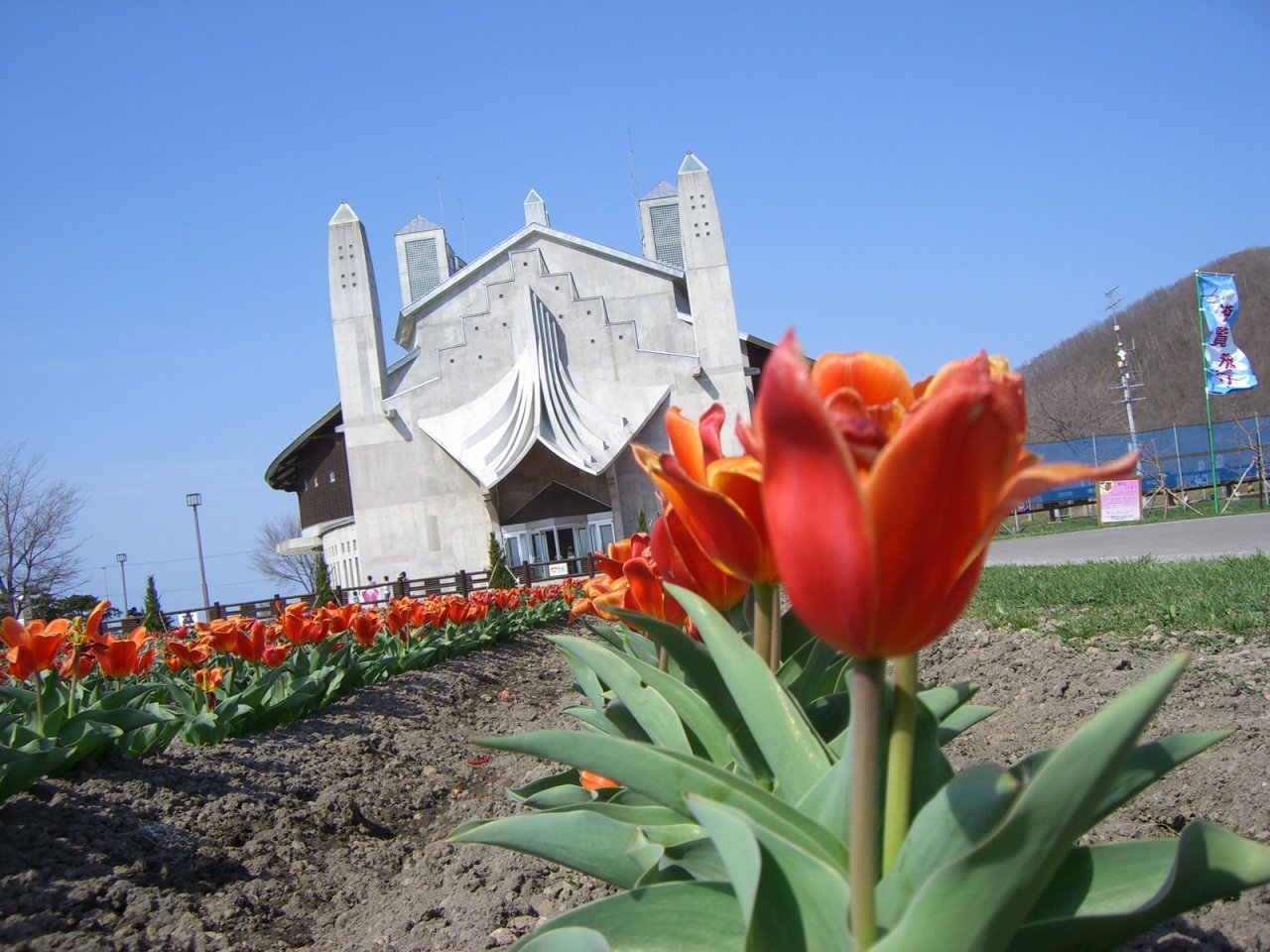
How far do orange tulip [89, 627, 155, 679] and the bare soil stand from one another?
0.42 metres

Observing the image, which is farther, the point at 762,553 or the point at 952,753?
the point at 952,753

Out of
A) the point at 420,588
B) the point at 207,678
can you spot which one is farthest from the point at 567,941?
the point at 420,588

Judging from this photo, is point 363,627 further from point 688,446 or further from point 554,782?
point 688,446

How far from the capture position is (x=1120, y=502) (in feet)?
66.4

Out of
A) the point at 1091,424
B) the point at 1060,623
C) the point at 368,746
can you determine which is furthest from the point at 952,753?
the point at 1091,424

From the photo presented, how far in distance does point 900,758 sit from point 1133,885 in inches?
9.6

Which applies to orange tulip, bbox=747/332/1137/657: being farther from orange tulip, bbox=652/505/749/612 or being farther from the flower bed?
the flower bed

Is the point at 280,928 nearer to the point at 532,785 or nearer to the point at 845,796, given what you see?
the point at 532,785

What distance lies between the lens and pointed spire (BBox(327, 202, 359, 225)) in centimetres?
3322

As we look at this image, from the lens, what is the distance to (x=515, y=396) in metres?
32.8

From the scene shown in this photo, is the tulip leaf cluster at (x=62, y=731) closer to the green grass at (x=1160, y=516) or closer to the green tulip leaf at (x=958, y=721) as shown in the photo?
the green tulip leaf at (x=958, y=721)

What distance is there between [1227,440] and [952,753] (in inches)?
1180

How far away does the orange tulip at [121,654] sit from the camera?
157 inches

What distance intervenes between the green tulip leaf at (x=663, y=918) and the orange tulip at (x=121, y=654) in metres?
3.64
